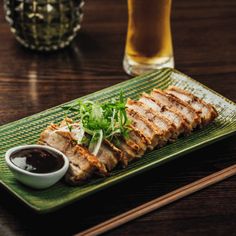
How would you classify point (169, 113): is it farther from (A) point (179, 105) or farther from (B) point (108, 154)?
(B) point (108, 154)

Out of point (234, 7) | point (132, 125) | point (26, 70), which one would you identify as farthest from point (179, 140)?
point (234, 7)

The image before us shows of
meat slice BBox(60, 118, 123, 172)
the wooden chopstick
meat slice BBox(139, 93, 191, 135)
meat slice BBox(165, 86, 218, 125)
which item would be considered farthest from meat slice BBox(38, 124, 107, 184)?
meat slice BBox(165, 86, 218, 125)

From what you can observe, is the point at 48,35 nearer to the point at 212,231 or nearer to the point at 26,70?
the point at 26,70

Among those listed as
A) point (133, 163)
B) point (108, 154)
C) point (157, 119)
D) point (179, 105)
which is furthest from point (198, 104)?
point (108, 154)

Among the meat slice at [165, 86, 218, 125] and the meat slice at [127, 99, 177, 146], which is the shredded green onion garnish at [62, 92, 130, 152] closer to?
the meat slice at [127, 99, 177, 146]

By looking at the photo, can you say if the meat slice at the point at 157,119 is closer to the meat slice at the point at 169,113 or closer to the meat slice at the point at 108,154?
the meat slice at the point at 169,113

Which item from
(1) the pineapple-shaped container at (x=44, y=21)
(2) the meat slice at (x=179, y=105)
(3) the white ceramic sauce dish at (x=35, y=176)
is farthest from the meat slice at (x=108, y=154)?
(1) the pineapple-shaped container at (x=44, y=21)
